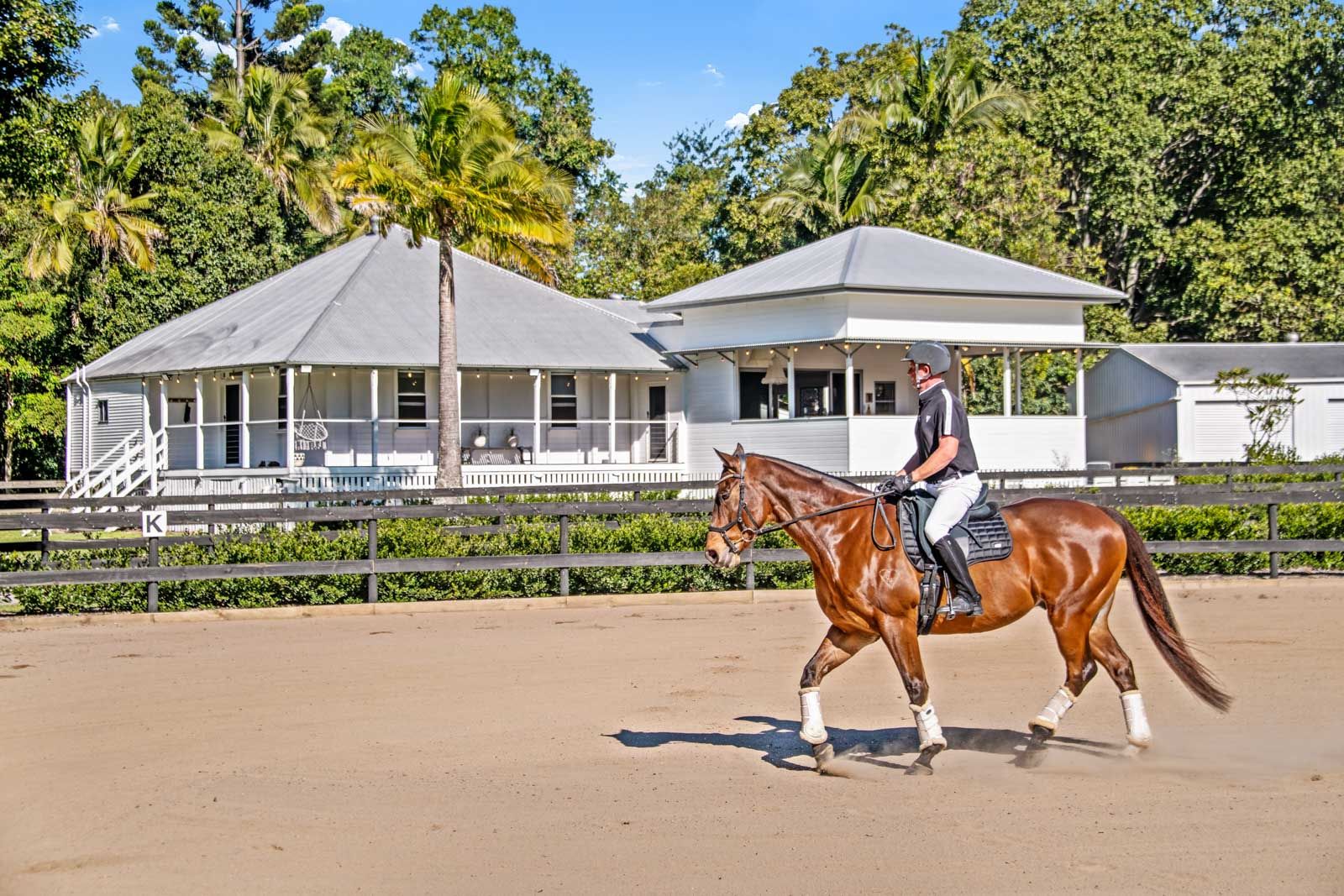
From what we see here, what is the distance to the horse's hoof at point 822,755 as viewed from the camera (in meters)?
8.35

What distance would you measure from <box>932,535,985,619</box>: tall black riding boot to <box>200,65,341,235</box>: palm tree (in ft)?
137

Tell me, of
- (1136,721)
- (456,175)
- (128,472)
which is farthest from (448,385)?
(1136,721)

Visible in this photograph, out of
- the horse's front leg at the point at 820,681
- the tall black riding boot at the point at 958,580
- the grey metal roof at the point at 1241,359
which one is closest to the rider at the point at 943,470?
the tall black riding boot at the point at 958,580

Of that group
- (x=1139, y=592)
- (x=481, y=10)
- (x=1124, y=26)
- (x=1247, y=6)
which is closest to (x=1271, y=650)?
(x=1139, y=592)

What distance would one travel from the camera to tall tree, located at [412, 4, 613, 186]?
55719 millimetres

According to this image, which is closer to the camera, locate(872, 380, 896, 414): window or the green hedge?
the green hedge

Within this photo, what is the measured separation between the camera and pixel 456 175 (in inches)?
922

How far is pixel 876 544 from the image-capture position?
852 centimetres

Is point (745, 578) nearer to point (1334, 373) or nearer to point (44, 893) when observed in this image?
Answer: point (44, 893)

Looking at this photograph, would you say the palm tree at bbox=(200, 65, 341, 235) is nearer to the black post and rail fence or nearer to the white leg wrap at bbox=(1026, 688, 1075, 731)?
the black post and rail fence

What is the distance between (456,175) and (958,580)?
669 inches

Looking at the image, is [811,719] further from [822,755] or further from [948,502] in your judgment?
[948,502]

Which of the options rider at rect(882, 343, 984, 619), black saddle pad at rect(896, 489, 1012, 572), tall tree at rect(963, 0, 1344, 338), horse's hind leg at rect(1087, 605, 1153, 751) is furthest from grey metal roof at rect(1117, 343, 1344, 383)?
rider at rect(882, 343, 984, 619)

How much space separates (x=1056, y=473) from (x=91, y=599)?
14.6 meters
